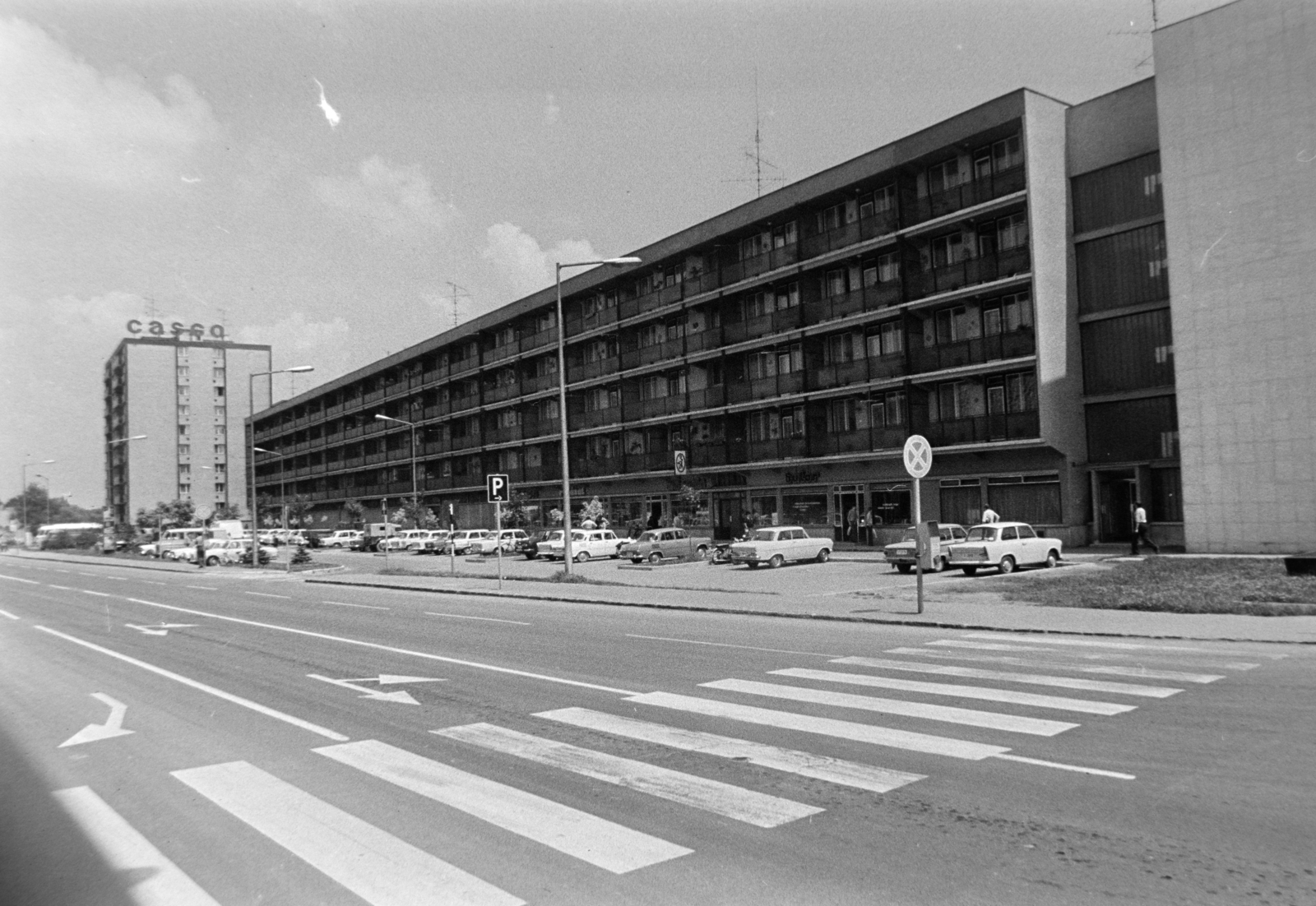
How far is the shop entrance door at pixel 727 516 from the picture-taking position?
49188 millimetres

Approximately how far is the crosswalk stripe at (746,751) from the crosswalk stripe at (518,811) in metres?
1.55

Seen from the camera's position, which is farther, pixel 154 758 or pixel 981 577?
pixel 981 577

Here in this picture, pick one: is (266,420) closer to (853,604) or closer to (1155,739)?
(853,604)

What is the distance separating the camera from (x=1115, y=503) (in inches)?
1368

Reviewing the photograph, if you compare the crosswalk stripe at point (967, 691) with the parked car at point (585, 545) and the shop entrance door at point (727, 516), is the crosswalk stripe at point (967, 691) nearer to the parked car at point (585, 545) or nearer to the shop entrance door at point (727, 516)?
the parked car at point (585, 545)

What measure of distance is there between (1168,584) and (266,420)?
121411 mm

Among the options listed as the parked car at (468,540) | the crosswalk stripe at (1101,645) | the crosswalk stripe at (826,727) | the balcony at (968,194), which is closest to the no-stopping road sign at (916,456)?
the crosswalk stripe at (1101,645)

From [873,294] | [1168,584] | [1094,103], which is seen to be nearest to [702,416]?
[873,294]

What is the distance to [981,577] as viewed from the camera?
2483cm

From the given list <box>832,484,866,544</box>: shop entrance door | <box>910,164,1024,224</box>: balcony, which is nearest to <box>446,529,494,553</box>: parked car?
<box>832,484,866,544</box>: shop entrance door

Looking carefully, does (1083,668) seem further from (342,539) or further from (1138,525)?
(342,539)

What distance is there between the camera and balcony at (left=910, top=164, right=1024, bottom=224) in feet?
116

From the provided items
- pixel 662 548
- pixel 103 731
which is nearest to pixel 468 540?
pixel 662 548

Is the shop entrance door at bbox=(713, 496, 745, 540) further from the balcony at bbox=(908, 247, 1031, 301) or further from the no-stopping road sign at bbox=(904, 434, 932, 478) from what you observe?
the no-stopping road sign at bbox=(904, 434, 932, 478)
